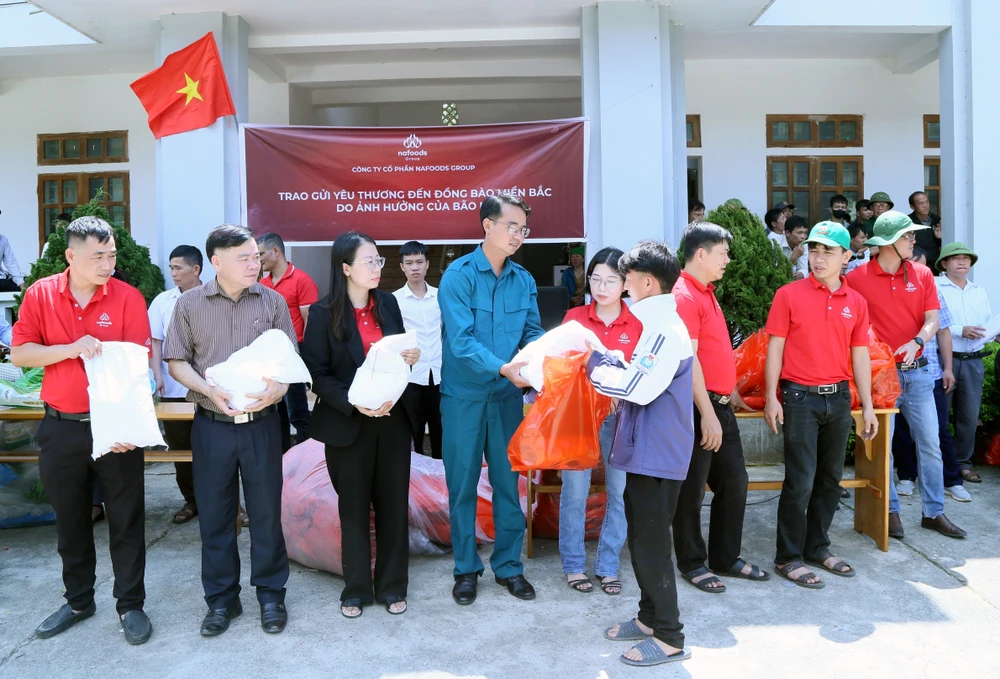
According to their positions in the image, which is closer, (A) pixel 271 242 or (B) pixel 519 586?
(B) pixel 519 586

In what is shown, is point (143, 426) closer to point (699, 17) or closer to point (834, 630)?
point (834, 630)

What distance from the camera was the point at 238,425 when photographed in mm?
3498

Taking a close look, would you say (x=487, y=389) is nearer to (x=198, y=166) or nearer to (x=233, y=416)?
(x=233, y=416)

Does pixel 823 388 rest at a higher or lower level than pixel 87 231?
lower

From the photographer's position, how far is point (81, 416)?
340cm

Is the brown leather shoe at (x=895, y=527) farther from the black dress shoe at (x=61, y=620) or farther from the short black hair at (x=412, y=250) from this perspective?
the black dress shoe at (x=61, y=620)

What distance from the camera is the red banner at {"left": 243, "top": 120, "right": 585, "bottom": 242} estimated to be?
6.47 meters

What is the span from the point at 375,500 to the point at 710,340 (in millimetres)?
1663

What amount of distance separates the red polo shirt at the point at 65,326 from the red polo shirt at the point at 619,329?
199 centimetres

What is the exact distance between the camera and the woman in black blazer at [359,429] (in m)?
3.54

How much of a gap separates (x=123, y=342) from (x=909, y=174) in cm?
809

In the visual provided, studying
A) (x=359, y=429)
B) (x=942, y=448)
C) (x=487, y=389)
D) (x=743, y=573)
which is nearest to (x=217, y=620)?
(x=359, y=429)

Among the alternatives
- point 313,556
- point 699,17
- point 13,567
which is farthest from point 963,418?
point 13,567

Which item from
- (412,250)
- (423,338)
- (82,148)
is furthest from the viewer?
(82,148)
